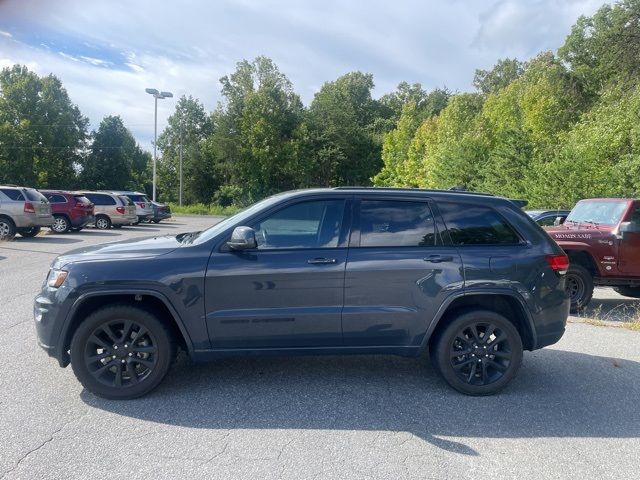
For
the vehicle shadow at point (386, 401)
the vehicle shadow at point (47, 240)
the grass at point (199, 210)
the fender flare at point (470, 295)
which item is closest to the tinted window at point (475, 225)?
the fender flare at point (470, 295)

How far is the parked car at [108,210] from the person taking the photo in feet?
80.0

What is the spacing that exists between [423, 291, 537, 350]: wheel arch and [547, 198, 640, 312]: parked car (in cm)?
416

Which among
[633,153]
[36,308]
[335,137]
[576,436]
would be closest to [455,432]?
[576,436]

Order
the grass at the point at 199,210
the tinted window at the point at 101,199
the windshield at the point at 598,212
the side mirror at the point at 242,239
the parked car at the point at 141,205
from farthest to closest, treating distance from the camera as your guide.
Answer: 1. the grass at the point at 199,210
2. the parked car at the point at 141,205
3. the tinted window at the point at 101,199
4. the windshield at the point at 598,212
5. the side mirror at the point at 242,239

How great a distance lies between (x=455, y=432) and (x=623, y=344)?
3.68m

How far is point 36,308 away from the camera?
4.47 meters

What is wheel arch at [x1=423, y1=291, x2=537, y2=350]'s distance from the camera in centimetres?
462

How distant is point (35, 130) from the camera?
55.4 m

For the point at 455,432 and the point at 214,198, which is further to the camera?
the point at 214,198

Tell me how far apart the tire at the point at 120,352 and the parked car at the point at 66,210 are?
1770cm

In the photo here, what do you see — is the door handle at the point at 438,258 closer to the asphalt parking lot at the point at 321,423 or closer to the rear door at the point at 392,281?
the rear door at the point at 392,281

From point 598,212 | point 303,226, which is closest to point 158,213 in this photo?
point 598,212

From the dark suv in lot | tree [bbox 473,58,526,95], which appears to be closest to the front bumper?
the dark suv in lot

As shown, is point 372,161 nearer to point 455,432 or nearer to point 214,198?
point 214,198
